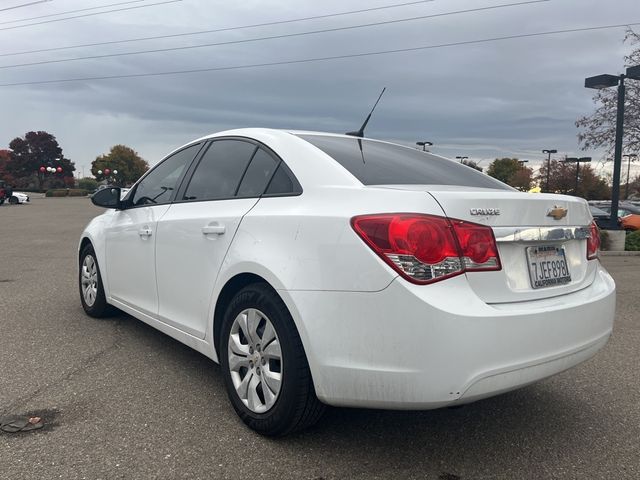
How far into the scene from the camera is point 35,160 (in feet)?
314

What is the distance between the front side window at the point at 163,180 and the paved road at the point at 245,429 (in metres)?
1.20

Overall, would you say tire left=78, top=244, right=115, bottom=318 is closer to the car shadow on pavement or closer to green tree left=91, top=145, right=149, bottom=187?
the car shadow on pavement

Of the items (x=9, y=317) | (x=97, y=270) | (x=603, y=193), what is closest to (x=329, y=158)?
(x=97, y=270)

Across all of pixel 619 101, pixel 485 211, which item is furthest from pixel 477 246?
pixel 619 101

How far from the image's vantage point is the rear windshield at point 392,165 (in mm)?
2850

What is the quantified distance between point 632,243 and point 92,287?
13.7m

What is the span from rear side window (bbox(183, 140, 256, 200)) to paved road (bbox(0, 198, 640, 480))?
4.14 ft

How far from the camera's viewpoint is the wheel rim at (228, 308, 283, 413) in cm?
271

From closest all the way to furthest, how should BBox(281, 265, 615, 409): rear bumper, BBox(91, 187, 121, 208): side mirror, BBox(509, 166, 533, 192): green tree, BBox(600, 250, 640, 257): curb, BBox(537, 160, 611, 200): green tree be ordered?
BBox(281, 265, 615, 409): rear bumper
BBox(91, 187, 121, 208): side mirror
BBox(600, 250, 640, 257): curb
BBox(537, 160, 611, 200): green tree
BBox(509, 166, 533, 192): green tree

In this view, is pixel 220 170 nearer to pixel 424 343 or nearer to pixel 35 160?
pixel 424 343

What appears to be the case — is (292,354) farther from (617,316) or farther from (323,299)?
(617,316)

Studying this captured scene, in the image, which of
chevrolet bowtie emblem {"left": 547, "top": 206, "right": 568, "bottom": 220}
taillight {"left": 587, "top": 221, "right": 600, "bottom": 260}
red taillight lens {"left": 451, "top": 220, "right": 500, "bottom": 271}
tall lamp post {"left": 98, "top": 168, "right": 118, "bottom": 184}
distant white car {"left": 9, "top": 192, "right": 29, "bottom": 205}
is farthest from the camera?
tall lamp post {"left": 98, "top": 168, "right": 118, "bottom": 184}

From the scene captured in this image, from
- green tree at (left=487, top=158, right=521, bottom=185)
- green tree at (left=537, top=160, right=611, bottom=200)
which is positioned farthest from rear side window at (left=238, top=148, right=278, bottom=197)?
green tree at (left=487, top=158, right=521, bottom=185)

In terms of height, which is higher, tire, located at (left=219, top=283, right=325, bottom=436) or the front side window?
the front side window
